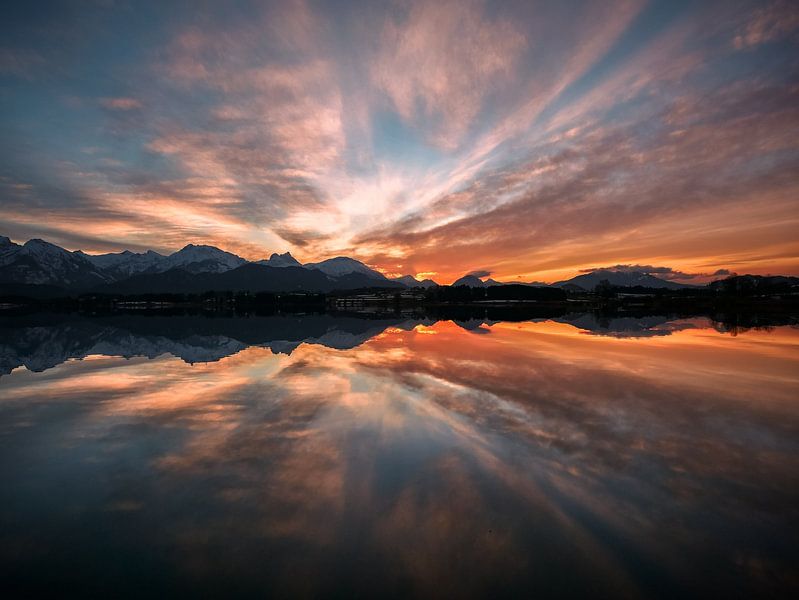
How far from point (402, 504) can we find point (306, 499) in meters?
3.02

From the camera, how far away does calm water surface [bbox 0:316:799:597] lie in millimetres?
9070

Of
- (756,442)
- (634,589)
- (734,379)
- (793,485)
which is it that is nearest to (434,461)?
(634,589)

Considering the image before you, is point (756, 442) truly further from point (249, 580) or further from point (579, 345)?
point (579, 345)

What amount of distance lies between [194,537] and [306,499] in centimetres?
314

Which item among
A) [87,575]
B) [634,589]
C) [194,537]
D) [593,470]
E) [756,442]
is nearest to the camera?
[634,589]

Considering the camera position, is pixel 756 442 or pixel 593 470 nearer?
pixel 593 470

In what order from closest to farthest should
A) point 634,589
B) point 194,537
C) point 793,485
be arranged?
point 634,589, point 194,537, point 793,485

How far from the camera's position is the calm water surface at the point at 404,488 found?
29.8ft

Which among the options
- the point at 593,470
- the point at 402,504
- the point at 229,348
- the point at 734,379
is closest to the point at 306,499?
the point at 402,504

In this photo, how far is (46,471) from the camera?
14719 mm

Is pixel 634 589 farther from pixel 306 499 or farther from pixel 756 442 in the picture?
pixel 756 442

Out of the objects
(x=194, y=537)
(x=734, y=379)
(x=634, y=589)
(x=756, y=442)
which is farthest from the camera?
(x=734, y=379)

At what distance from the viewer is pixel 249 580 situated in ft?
29.0

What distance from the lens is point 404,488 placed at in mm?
12906
